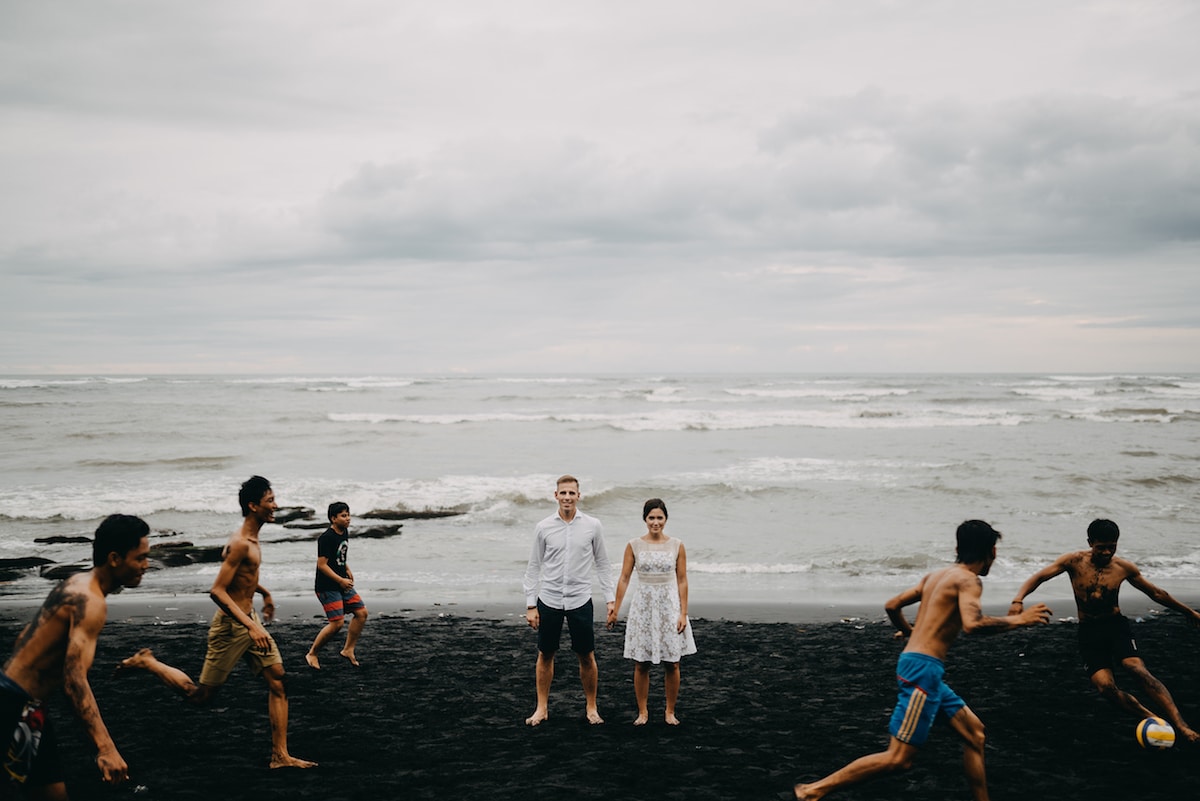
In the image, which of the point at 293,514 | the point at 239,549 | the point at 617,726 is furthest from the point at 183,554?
the point at 617,726

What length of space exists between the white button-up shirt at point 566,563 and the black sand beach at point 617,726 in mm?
1109

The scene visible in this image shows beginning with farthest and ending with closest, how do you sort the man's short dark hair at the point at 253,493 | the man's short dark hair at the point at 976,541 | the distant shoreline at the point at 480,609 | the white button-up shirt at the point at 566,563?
1. the distant shoreline at the point at 480,609
2. the white button-up shirt at the point at 566,563
3. the man's short dark hair at the point at 253,493
4. the man's short dark hair at the point at 976,541

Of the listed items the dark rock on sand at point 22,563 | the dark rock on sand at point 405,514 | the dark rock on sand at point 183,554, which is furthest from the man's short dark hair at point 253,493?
the dark rock on sand at point 405,514

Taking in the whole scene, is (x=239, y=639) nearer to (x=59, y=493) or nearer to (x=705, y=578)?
(x=705, y=578)

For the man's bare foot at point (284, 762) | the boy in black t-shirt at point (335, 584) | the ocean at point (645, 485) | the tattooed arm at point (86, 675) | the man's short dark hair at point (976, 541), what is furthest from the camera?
the ocean at point (645, 485)

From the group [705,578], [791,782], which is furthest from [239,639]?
[705,578]

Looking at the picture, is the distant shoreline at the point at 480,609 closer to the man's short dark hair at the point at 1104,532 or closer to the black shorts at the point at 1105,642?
the black shorts at the point at 1105,642

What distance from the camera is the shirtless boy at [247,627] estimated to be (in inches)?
232

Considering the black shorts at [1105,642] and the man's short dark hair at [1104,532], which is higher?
the man's short dark hair at [1104,532]

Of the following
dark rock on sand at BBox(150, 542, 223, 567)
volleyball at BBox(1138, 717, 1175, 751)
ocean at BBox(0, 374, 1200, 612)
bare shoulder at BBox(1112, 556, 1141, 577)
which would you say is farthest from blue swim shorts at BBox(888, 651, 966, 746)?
dark rock on sand at BBox(150, 542, 223, 567)

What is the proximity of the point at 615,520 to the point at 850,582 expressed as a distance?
292 inches

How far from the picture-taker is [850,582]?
1394cm

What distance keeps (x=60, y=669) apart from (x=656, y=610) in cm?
418

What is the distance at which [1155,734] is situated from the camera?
6.13 m
